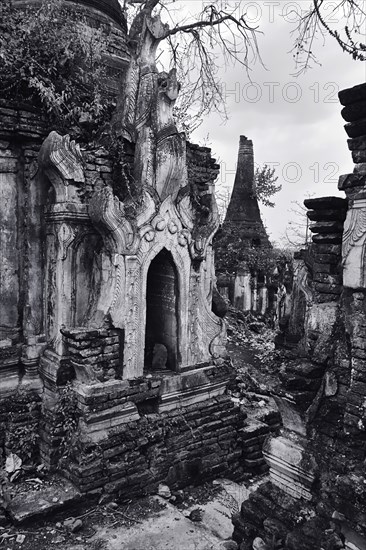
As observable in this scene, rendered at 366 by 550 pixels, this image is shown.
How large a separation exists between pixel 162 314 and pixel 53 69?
3.14 meters

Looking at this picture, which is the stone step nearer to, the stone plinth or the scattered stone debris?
the scattered stone debris

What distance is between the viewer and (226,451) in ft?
18.0

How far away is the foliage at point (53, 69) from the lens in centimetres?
501

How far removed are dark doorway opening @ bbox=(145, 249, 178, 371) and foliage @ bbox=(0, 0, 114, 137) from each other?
189cm

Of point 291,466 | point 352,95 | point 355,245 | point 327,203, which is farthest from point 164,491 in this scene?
point 352,95

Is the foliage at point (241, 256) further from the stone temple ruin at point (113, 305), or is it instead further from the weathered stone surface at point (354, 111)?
the weathered stone surface at point (354, 111)

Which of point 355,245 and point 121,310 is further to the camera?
point 121,310

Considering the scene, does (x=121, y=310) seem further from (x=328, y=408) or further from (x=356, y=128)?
(x=356, y=128)

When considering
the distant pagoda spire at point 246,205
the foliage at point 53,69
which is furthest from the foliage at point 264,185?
the foliage at point 53,69

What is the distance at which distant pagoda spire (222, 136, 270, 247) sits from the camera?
59.1 ft

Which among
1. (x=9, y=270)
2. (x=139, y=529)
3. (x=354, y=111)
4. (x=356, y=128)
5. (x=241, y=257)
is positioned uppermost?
(x=354, y=111)

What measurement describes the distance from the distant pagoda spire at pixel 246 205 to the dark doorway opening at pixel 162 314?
39.1 ft

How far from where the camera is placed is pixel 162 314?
5.70 m

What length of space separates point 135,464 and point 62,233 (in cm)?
253
